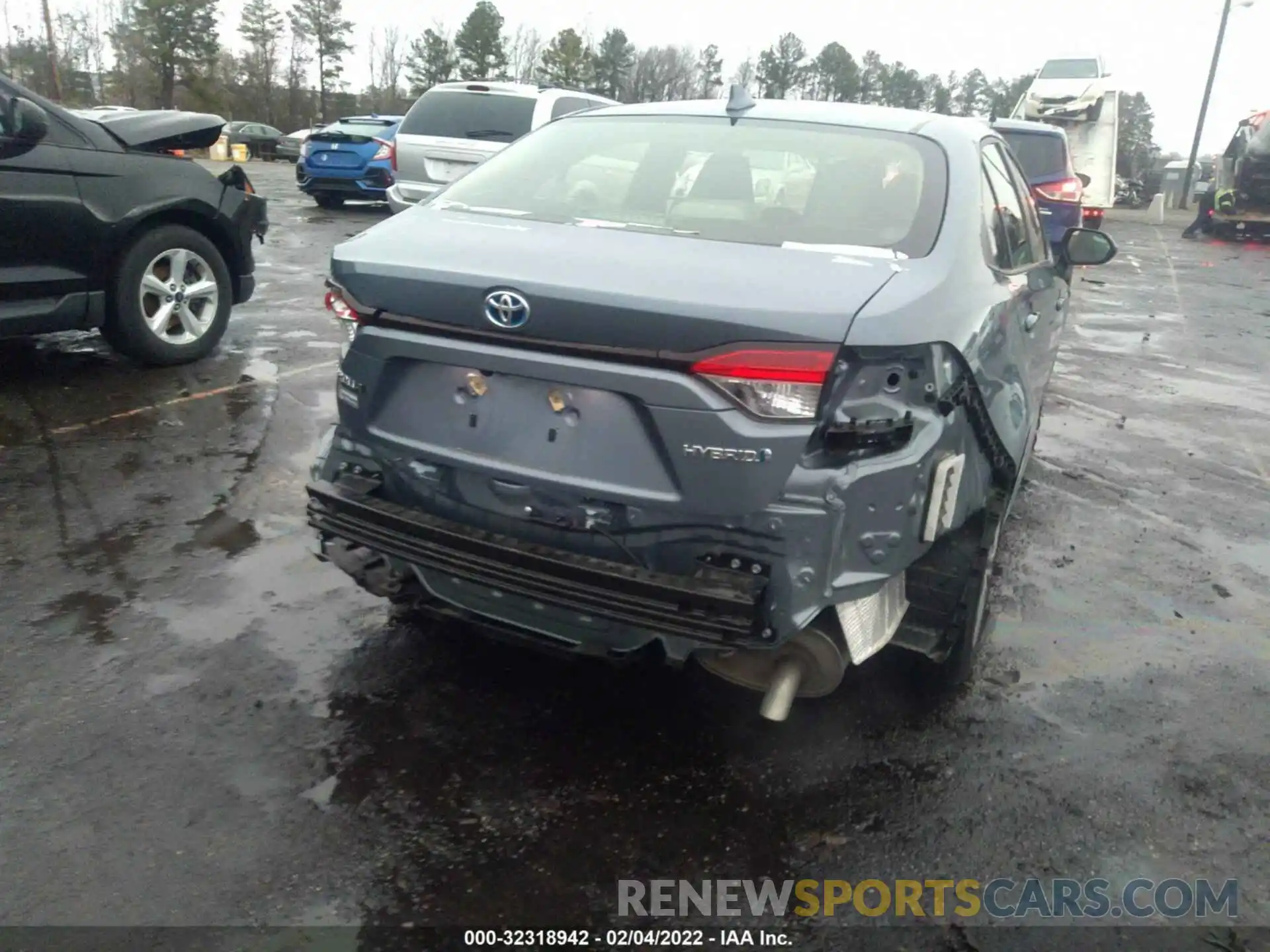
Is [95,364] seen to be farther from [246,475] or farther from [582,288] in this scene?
[582,288]

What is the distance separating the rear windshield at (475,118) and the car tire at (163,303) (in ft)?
17.5

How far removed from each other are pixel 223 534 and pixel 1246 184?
2404 centimetres

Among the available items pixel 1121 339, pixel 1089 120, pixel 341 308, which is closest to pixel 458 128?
pixel 1121 339

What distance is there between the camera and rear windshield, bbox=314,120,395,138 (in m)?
17.1

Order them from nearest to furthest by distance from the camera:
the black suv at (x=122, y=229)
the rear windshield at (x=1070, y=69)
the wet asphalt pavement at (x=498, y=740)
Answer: the wet asphalt pavement at (x=498, y=740)
the black suv at (x=122, y=229)
the rear windshield at (x=1070, y=69)

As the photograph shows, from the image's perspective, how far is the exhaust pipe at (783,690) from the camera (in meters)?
2.85

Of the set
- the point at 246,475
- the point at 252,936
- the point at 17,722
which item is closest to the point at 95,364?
the point at 246,475

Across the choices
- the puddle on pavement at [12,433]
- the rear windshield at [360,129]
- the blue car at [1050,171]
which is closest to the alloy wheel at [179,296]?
the puddle on pavement at [12,433]

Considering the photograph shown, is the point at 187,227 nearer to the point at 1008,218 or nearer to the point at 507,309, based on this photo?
the point at 507,309

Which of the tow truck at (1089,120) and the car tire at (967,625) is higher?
the tow truck at (1089,120)

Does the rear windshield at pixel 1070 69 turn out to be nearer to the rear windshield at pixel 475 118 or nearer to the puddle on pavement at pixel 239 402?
the rear windshield at pixel 475 118

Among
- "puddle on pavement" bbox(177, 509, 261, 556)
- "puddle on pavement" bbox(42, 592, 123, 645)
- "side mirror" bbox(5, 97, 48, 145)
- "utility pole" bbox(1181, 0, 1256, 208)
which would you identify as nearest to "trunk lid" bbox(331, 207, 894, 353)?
"puddle on pavement" bbox(42, 592, 123, 645)

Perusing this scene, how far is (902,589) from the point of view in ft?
10.2

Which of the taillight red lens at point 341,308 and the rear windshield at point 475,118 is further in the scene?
the rear windshield at point 475,118
